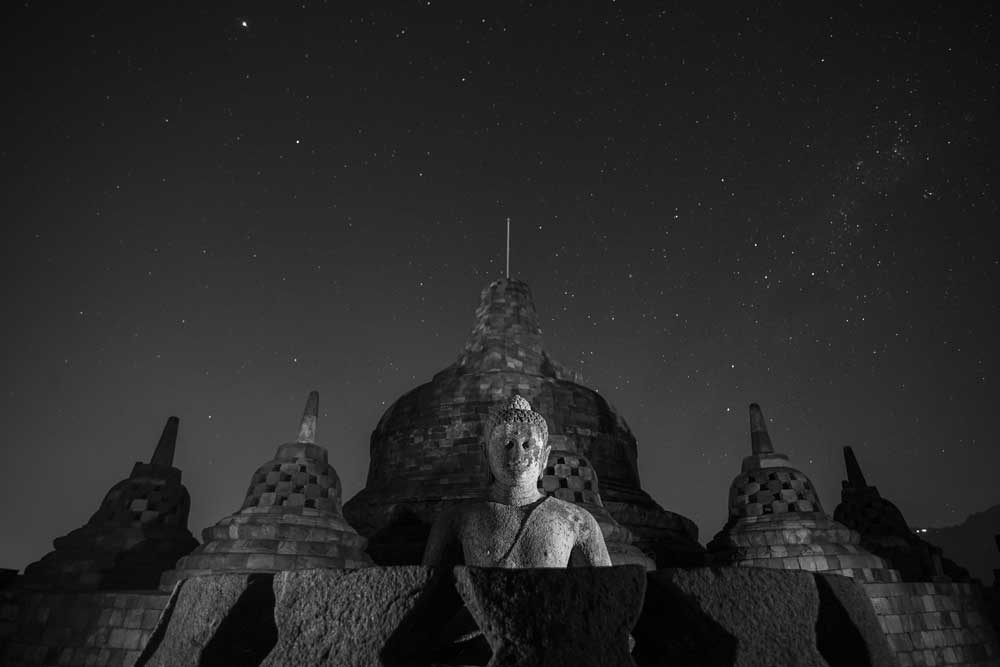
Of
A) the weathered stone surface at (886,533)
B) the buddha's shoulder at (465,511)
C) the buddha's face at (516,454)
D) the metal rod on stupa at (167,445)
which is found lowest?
the buddha's shoulder at (465,511)

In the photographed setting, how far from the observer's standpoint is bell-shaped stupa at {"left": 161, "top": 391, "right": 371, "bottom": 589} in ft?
26.1

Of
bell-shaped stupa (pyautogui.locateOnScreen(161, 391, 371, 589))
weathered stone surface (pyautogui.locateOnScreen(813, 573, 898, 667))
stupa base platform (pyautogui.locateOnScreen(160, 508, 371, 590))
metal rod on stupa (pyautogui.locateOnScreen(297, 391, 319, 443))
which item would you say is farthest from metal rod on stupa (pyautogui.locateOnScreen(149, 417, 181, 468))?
weathered stone surface (pyautogui.locateOnScreen(813, 573, 898, 667))

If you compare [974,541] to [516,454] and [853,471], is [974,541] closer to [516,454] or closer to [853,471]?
[853,471]

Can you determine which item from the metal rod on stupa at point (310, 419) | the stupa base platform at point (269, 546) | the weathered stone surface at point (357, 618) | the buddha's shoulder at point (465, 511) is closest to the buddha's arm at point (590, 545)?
the buddha's shoulder at point (465, 511)

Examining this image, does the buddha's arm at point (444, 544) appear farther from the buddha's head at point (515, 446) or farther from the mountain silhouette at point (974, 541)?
the mountain silhouette at point (974, 541)

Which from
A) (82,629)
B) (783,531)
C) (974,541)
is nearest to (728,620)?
(82,629)

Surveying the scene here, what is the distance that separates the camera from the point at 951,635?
7.64 m

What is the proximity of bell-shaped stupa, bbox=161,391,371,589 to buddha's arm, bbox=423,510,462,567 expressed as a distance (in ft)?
15.4

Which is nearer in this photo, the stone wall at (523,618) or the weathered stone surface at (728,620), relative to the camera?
the stone wall at (523,618)

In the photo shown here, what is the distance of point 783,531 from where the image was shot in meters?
10.2

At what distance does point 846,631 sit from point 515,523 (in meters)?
1.74

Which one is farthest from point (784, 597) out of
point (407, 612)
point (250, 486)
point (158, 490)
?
point (158, 490)

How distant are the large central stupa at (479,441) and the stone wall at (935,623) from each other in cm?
433

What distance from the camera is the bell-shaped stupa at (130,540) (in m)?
9.91
